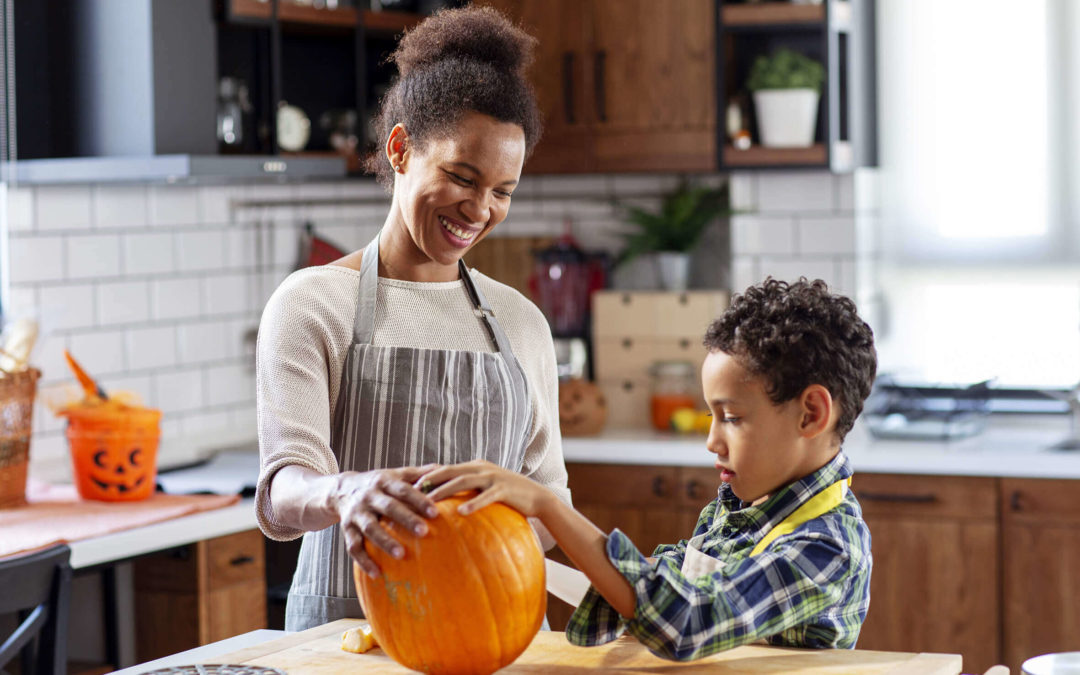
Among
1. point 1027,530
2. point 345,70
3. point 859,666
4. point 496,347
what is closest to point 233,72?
point 345,70

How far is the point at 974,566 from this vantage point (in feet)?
11.4

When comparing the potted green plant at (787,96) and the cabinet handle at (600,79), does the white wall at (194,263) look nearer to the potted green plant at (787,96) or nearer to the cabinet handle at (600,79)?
the potted green plant at (787,96)

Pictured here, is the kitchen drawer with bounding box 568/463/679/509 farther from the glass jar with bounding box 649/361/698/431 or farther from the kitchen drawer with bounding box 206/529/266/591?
the kitchen drawer with bounding box 206/529/266/591

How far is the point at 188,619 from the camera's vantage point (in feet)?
9.59

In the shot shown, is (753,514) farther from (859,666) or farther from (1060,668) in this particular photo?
(1060,668)

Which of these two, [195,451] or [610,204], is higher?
[610,204]

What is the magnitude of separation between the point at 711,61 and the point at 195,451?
6.02ft

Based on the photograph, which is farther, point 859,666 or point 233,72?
point 233,72

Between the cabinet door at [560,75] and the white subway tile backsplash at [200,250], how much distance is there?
3.26ft

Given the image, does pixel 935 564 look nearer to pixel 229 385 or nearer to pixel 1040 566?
pixel 1040 566

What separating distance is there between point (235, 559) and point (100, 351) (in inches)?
31.1

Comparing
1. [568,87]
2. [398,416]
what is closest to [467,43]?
[398,416]

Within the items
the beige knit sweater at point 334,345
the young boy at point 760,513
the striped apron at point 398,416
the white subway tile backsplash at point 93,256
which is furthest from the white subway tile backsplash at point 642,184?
the young boy at point 760,513

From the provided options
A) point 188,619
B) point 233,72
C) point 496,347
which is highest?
point 233,72
